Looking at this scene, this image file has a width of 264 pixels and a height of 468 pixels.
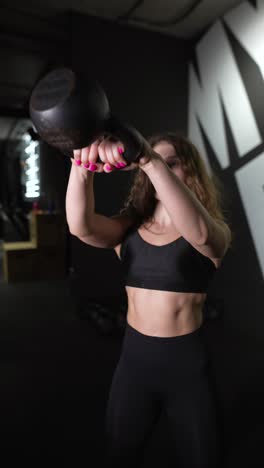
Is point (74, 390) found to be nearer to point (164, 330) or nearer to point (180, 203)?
point (164, 330)

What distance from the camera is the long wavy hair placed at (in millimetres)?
1056

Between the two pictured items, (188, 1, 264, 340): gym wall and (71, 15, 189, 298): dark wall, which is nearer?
(188, 1, 264, 340): gym wall

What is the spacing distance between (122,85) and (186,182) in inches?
102

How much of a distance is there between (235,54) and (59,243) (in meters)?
3.19

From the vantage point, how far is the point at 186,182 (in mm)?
1076

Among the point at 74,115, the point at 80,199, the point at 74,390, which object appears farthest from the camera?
the point at 74,390

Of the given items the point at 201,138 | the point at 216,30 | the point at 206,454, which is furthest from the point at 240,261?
the point at 206,454

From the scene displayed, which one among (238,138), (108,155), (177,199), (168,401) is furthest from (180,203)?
(238,138)

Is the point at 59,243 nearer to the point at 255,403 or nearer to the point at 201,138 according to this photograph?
the point at 201,138

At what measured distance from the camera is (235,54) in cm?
293

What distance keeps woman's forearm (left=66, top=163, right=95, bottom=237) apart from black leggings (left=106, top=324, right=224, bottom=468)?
1.19ft

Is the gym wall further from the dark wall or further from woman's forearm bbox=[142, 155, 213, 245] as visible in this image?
woman's forearm bbox=[142, 155, 213, 245]

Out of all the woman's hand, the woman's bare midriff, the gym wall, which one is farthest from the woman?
the gym wall

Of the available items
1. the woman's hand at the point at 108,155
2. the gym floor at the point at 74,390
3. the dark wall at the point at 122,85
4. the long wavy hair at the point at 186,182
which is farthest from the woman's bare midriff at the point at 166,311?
the dark wall at the point at 122,85
